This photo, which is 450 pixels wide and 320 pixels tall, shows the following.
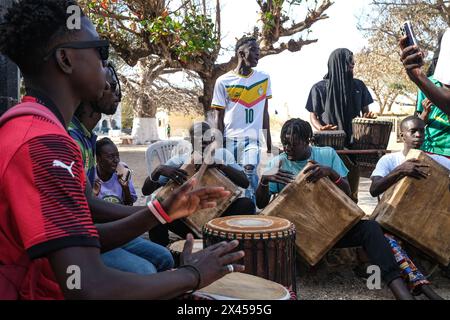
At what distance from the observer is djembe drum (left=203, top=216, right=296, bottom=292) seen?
111 inches

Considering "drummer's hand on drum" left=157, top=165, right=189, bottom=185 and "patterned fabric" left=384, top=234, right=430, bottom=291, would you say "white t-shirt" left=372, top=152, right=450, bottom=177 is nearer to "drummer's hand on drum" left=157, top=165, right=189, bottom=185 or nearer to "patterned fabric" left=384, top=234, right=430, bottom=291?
"patterned fabric" left=384, top=234, right=430, bottom=291

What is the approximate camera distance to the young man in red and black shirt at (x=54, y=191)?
3.73 ft

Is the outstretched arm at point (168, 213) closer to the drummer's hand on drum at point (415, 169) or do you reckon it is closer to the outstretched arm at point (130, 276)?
the outstretched arm at point (130, 276)

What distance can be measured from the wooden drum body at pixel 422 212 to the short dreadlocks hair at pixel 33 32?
2.75m

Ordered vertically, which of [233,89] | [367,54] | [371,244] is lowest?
[371,244]

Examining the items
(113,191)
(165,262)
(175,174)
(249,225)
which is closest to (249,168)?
(175,174)

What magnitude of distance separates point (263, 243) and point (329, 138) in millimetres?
2559

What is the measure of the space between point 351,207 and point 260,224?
791mm

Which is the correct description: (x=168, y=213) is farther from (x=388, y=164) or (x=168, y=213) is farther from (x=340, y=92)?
(x=340, y=92)
